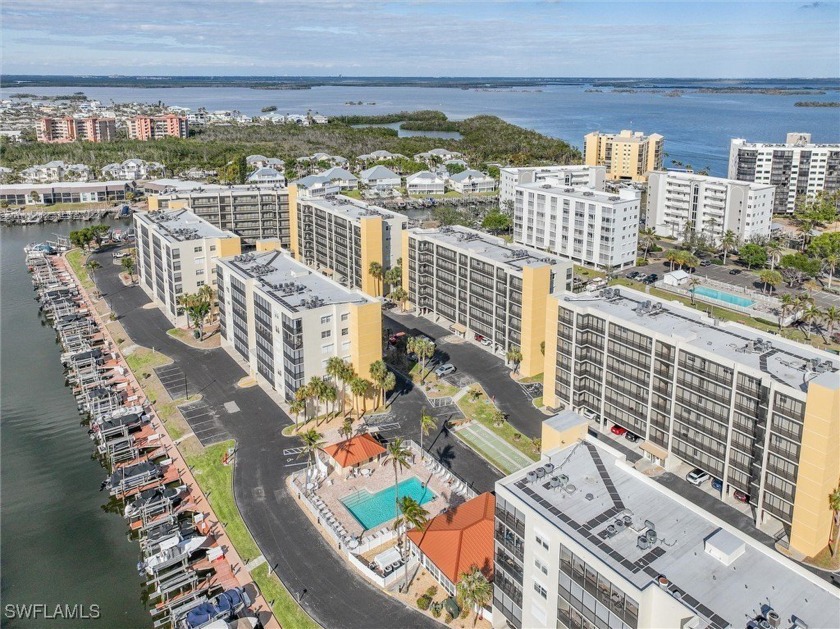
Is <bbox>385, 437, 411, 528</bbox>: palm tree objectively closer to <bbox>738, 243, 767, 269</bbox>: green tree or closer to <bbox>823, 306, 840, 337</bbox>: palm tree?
<bbox>823, 306, 840, 337</bbox>: palm tree

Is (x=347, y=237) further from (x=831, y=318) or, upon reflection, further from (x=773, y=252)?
(x=773, y=252)

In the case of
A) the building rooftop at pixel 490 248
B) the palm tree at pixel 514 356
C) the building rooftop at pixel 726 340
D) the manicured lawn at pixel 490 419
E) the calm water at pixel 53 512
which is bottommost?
the calm water at pixel 53 512

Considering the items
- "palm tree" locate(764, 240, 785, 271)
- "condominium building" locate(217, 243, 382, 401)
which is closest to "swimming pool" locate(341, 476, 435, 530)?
"condominium building" locate(217, 243, 382, 401)

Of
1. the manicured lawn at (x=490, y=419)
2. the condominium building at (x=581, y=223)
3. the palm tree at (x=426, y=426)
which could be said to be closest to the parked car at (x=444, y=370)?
the manicured lawn at (x=490, y=419)

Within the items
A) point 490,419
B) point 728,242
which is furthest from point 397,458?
point 728,242

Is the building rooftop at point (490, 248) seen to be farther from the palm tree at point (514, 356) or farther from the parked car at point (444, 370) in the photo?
the parked car at point (444, 370)

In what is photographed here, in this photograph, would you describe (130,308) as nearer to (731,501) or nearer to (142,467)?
(142,467)
